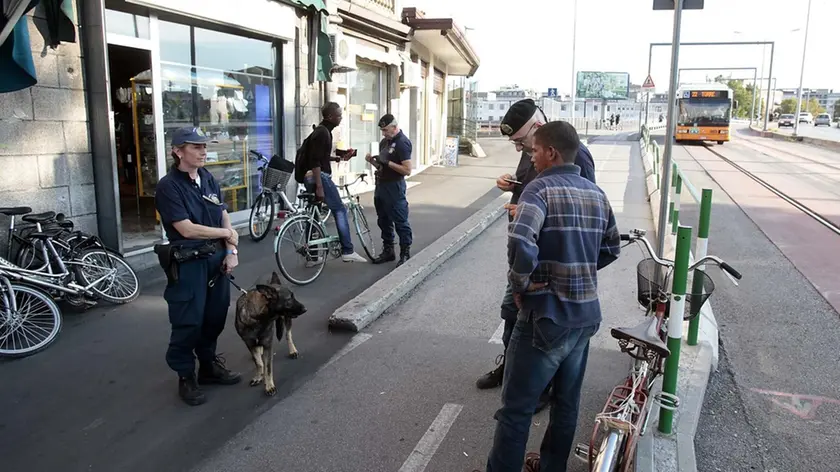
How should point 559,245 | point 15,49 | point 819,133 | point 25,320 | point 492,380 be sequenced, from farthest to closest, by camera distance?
point 819,133, point 15,49, point 25,320, point 492,380, point 559,245

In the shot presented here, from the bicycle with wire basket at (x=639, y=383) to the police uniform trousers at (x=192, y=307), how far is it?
2.53m

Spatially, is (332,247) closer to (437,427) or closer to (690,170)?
(437,427)

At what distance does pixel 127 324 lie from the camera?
5527mm

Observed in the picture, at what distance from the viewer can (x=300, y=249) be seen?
692cm

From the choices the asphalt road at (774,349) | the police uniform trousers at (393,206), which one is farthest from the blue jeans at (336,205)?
the asphalt road at (774,349)

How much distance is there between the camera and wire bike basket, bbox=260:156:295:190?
834cm

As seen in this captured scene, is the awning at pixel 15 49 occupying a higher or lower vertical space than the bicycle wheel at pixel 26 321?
higher

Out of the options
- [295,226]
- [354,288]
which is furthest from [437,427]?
[295,226]

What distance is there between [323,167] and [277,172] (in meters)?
1.32

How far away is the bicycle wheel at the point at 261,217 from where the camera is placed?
8750mm

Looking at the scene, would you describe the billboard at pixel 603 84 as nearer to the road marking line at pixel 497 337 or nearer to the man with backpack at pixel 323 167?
the man with backpack at pixel 323 167

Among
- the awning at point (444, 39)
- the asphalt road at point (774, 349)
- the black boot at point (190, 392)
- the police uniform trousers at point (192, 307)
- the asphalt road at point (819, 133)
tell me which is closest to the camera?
the asphalt road at point (774, 349)

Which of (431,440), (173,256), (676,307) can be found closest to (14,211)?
(173,256)

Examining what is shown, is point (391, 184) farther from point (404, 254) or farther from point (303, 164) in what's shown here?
point (303, 164)
